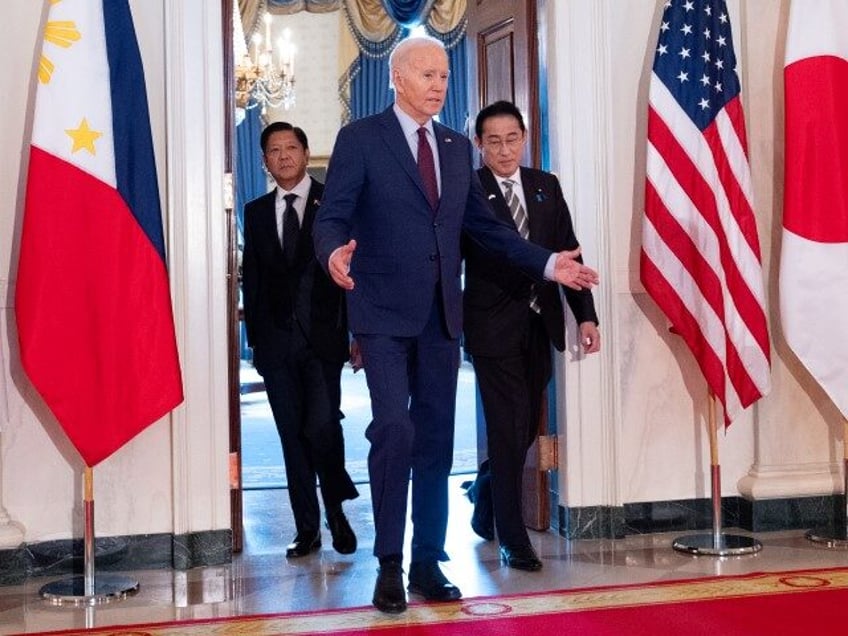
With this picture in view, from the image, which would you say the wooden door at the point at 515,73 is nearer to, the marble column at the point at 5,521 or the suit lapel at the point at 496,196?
the suit lapel at the point at 496,196

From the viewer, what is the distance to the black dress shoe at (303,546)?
4.85 metres

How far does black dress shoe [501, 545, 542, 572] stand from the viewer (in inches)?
175

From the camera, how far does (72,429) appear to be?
4266mm

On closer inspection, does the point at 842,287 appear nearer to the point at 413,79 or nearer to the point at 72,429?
the point at 413,79

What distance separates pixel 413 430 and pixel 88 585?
131cm

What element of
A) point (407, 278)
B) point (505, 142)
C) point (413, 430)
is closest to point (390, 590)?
point (413, 430)

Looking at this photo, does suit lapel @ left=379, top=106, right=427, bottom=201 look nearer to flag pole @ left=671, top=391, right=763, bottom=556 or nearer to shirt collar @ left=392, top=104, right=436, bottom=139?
shirt collar @ left=392, top=104, right=436, bottom=139

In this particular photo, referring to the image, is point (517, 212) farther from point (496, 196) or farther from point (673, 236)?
point (673, 236)

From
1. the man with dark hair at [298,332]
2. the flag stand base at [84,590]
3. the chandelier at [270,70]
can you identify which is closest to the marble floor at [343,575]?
the flag stand base at [84,590]

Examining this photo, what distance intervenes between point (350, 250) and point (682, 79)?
1.98 meters

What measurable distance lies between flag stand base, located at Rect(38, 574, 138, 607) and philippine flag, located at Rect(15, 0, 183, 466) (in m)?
0.44

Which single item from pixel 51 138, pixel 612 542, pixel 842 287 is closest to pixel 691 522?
pixel 612 542

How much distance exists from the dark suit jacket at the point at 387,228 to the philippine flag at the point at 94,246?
87 centimetres

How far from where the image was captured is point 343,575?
445 cm
